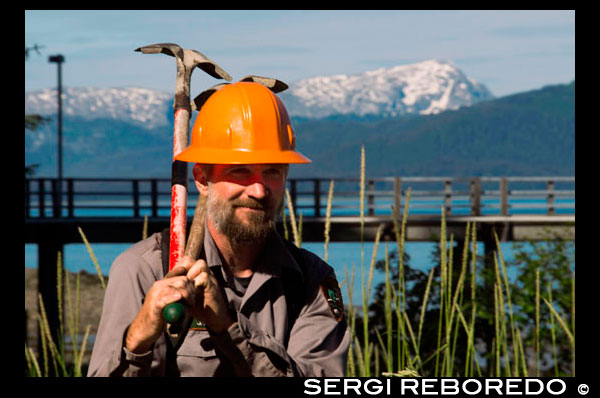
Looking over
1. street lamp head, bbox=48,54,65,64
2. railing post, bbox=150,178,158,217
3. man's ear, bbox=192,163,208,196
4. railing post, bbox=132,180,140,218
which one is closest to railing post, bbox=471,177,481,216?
railing post, bbox=150,178,158,217

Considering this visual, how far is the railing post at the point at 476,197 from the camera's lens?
2218cm

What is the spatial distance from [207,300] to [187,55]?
2.85 ft

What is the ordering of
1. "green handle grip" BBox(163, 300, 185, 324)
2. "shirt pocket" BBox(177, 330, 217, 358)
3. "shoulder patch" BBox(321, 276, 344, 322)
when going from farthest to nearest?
1. "shoulder patch" BBox(321, 276, 344, 322)
2. "shirt pocket" BBox(177, 330, 217, 358)
3. "green handle grip" BBox(163, 300, 185, 324)

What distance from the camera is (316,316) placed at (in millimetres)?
2416

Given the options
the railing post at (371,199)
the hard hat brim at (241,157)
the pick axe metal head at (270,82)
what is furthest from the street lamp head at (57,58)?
the hard hat brim at (241,157)

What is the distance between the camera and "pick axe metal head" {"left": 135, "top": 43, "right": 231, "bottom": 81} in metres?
2.50

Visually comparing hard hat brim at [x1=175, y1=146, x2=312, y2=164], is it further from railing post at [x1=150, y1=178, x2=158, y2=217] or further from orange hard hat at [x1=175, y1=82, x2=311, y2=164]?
railing post at [x1=150, y1=178, x2=158, y2=217]

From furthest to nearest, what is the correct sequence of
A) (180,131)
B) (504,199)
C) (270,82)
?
(504,199) → (270,82) → (180,131)

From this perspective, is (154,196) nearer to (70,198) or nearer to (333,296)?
(70,198)

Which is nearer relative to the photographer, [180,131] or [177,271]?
[177,271]

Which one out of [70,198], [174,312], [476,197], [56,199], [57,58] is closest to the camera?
[174,312]

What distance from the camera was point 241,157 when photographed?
7.18 feet

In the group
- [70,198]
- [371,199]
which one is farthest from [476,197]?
[70,198]

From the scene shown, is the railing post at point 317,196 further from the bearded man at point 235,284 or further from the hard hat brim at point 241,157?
the hard hat brim at point 241,157
